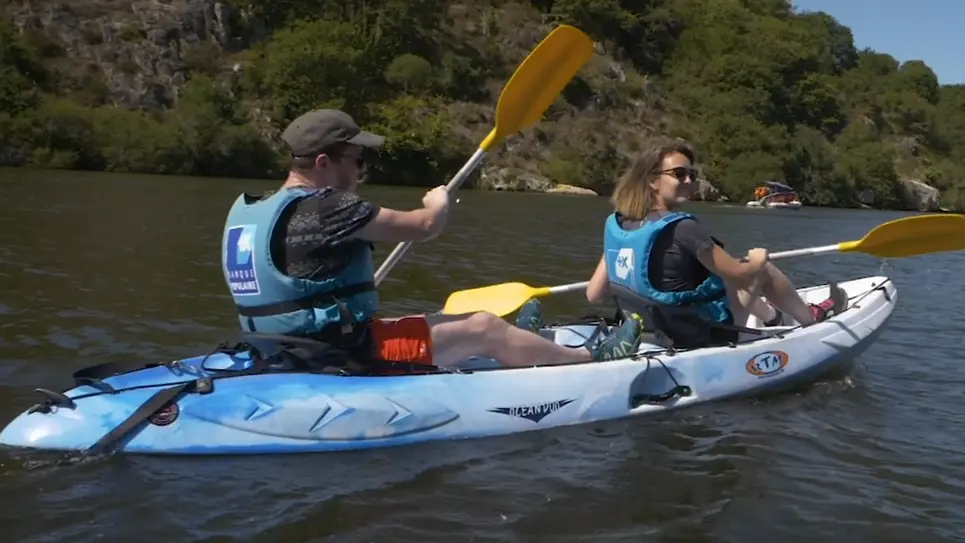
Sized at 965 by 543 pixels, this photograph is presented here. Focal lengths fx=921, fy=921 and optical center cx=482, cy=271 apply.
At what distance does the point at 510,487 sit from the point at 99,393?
1.85 m

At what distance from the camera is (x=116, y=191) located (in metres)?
21.2

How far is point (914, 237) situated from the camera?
7.08 meters

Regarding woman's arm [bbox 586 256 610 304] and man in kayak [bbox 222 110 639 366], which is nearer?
man in kayak [bbox 222 110 639 366]

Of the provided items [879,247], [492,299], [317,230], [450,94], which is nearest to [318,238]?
[317,230]

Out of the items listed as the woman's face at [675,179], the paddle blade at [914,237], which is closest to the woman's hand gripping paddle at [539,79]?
the woman's face at [675,179]

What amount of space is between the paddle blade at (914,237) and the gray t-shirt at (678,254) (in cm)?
191

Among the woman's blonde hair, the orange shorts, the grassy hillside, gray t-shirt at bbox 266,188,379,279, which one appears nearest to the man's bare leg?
the orange shorts

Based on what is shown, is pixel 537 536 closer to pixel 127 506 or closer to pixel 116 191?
pixel 127 506

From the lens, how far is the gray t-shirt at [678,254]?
5.29m

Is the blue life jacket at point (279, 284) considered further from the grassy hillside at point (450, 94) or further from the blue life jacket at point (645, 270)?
the grassy hillside at point (450, 94)

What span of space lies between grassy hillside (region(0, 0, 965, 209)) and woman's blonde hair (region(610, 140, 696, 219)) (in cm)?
3057

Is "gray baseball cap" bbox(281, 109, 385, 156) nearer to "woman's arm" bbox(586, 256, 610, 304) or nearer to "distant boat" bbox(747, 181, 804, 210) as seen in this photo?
"woman's arm" bbox(586, 256, 610, 304)

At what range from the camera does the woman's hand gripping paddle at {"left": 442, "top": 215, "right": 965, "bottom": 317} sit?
6551 mm

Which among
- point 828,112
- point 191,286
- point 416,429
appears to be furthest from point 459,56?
point 416,429
